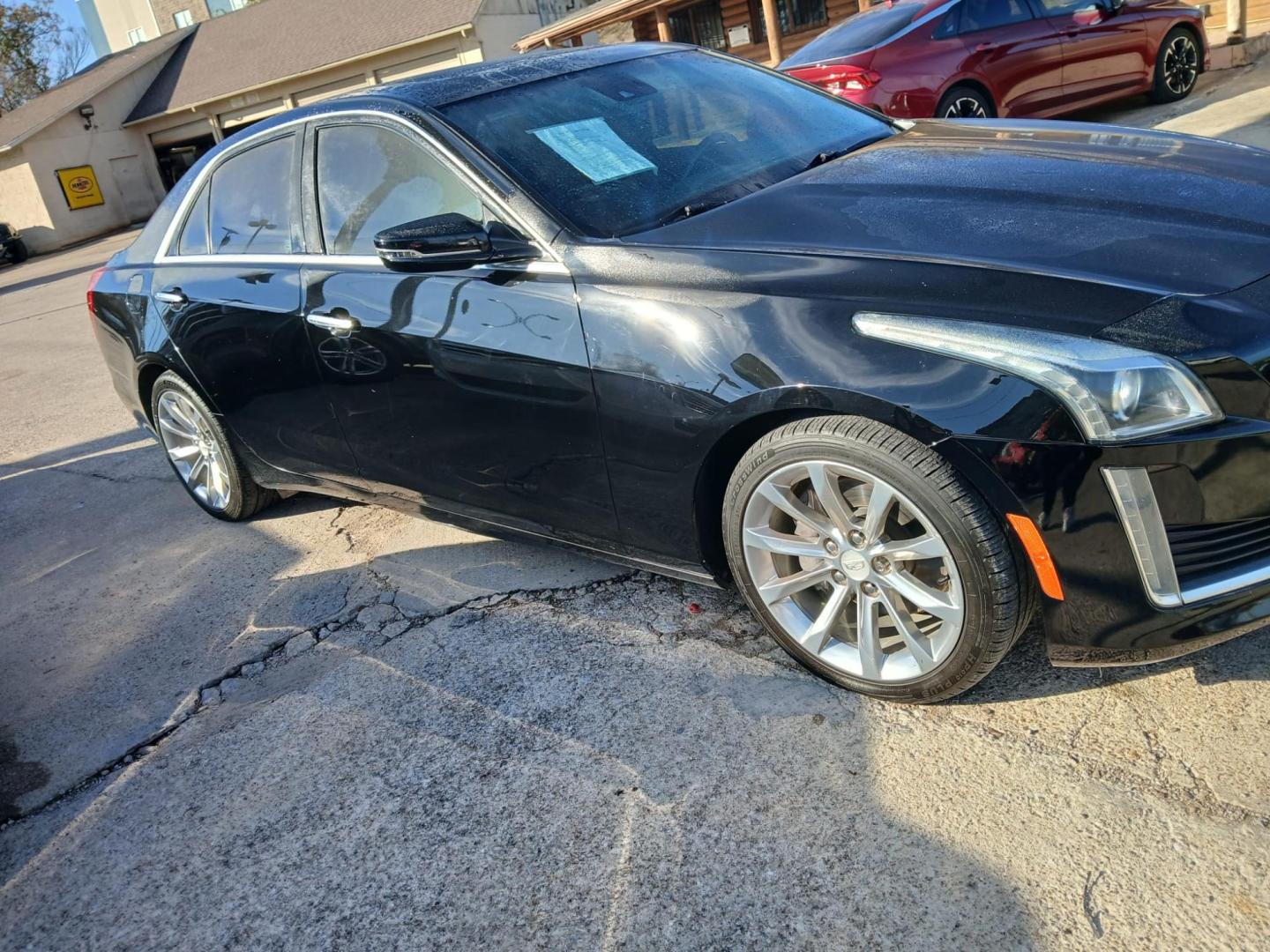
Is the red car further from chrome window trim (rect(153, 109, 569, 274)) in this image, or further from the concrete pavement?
chrome window trim (rect(153, 109, 569, 274))

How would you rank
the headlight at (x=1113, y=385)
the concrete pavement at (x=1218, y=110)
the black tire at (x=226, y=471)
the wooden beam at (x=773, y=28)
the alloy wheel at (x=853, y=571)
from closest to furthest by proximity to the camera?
the headlight at (x=1113, y=385) < the alloy wheel at (x=853, y=571) < the black tire at (x=226, y=471) < the concrete pavement at (x=1218, y=110) < the wooden beam at (x=773, y=28)

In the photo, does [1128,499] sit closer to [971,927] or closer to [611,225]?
[971,927]

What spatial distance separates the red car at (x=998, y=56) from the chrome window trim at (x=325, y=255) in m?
5.60

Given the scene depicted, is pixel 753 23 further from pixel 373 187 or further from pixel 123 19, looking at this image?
pixel 123 19

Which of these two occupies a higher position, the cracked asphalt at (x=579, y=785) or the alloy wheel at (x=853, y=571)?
the alloy wheel at (x=853, y=571)

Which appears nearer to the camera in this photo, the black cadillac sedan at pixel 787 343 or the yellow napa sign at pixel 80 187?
the black cadillac sedan at pixel 787 343

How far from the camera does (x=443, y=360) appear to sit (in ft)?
10.6

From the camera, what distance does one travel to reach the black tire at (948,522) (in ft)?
7.72

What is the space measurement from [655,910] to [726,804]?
337mm

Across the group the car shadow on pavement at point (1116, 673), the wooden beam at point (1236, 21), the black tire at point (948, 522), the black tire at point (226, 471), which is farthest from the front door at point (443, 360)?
the wooden beam at point (1236, 21)

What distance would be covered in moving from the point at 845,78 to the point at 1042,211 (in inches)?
247

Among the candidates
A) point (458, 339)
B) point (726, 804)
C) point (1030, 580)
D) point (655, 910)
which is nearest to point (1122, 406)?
point (1030, 580)

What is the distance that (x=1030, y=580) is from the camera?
7.86 ft

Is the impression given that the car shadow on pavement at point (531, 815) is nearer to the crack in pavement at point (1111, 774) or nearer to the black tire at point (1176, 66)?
the crack in pavement at point (1111, 774)
